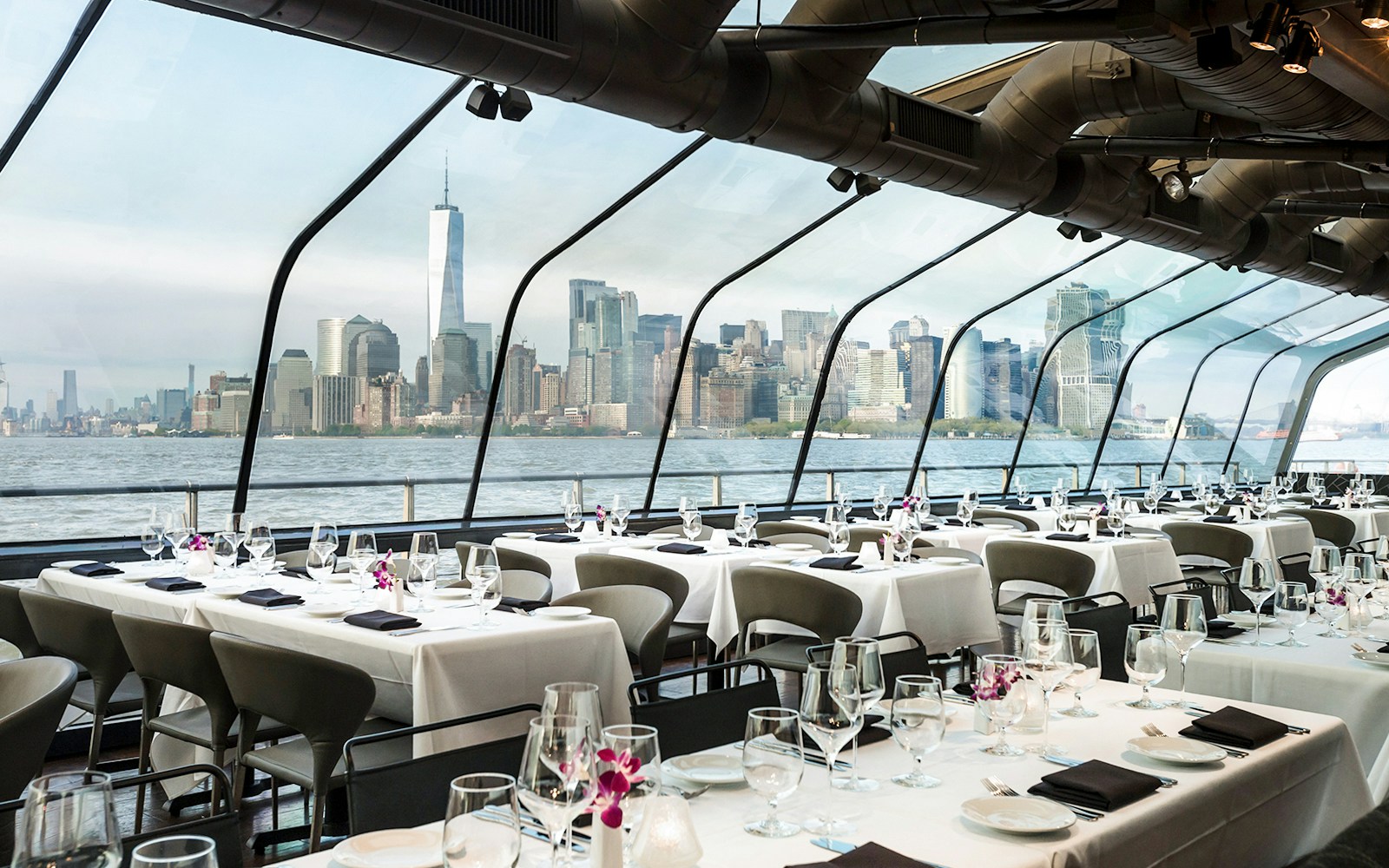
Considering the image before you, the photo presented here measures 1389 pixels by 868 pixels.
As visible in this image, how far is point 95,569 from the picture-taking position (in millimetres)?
4988

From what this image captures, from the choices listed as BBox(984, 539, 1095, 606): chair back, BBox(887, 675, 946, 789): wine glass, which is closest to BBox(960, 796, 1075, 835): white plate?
BBox(887, 675, 946, 789): wine glass

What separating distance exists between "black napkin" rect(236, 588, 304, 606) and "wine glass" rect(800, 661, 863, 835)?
2.90 metres

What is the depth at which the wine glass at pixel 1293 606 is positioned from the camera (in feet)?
11.4

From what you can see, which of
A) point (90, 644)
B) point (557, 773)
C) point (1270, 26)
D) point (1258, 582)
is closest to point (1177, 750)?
point (557, 773)

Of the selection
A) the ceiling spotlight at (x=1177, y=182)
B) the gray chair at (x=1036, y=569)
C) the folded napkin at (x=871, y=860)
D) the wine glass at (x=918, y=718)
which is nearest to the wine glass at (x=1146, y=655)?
the wine glass at (x=918, y=718)

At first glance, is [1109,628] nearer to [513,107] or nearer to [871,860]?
[871,860]

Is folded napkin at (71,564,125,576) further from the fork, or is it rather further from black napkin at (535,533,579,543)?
the fork

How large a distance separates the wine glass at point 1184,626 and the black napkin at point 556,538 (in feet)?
13.8

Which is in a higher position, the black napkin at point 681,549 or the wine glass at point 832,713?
the wine glass at point 832,713

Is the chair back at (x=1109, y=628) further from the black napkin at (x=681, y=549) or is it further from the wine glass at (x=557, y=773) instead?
the wine glass at (x=557, y=773)

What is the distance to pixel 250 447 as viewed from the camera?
22.1ft

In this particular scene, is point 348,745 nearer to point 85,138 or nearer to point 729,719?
point 729,719

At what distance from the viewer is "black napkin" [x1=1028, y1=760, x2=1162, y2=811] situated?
1898 millimetres

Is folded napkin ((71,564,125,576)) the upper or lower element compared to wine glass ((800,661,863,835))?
lower
